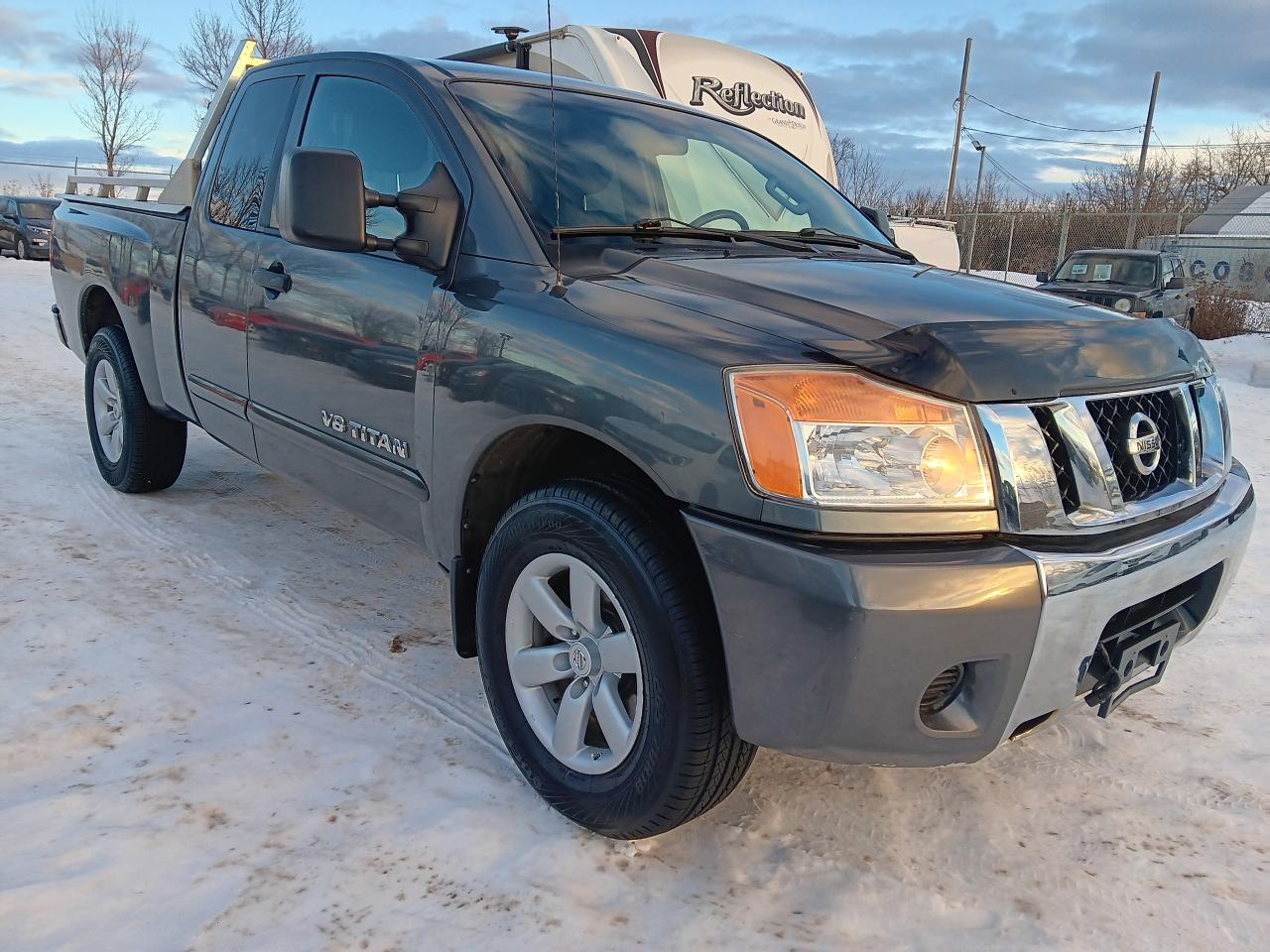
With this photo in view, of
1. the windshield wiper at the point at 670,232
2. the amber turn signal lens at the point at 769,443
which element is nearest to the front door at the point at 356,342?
the windshield wiper at the point at 670,232

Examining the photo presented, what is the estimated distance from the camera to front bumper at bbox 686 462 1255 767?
1.73 m

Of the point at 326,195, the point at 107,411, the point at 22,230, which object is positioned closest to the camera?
the point at 326,195

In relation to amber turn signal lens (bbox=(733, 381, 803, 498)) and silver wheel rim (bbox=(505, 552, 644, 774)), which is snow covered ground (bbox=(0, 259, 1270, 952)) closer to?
silver wheel rim (bbox=(505, 552, 644, 774))

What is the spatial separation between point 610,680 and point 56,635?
2.06 m

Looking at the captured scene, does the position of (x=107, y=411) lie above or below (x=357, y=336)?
below

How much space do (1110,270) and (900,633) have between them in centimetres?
1422

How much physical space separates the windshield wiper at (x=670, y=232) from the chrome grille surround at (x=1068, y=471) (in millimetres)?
1109

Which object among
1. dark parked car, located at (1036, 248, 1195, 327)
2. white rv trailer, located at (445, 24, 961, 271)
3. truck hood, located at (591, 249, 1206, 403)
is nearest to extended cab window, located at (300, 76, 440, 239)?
truck hood, located at (591, 249, 1206, 403)

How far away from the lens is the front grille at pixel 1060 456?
74.2 inches

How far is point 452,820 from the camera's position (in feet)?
7.52

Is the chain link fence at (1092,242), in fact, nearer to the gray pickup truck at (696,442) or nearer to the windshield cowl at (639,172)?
the windshield cowl at (639,172)

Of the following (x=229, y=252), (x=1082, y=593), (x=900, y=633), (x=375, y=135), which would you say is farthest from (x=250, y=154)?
(x=1082, y=593)

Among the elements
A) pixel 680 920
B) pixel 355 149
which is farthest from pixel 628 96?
pixel 680 920

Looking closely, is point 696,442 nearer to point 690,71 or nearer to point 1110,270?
point 690,71
